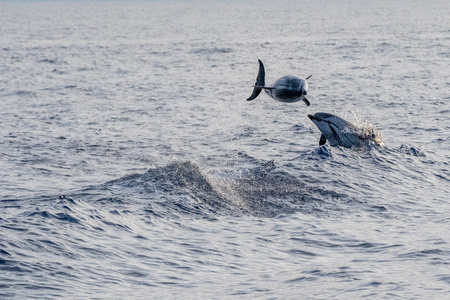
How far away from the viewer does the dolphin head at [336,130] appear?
30.8 meters

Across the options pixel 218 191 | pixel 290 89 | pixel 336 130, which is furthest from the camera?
pixel 336 130

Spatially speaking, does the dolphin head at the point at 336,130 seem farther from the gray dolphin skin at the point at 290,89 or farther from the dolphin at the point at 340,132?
the gray dolphin skin at the point at 290,89

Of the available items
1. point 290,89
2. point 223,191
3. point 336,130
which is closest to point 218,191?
point 223,191

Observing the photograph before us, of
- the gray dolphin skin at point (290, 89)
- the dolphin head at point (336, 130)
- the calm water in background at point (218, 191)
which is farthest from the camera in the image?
the dolphin head at point (336, 130)

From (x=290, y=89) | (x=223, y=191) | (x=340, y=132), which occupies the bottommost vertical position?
(x=223, y=191)

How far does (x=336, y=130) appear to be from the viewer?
31.2 meters

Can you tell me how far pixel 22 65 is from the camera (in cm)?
6719

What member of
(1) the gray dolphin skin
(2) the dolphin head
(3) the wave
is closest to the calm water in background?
(3) the wave

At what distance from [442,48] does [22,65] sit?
138ft

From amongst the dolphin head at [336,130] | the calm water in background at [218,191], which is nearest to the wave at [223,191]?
the calm water in background at [218,191]

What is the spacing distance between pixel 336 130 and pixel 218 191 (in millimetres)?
8315

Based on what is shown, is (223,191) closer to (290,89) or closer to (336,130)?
(290,89)

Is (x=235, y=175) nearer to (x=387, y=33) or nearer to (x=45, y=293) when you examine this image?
(x=45, y=293)

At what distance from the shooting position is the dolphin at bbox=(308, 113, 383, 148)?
3083 centimetres
